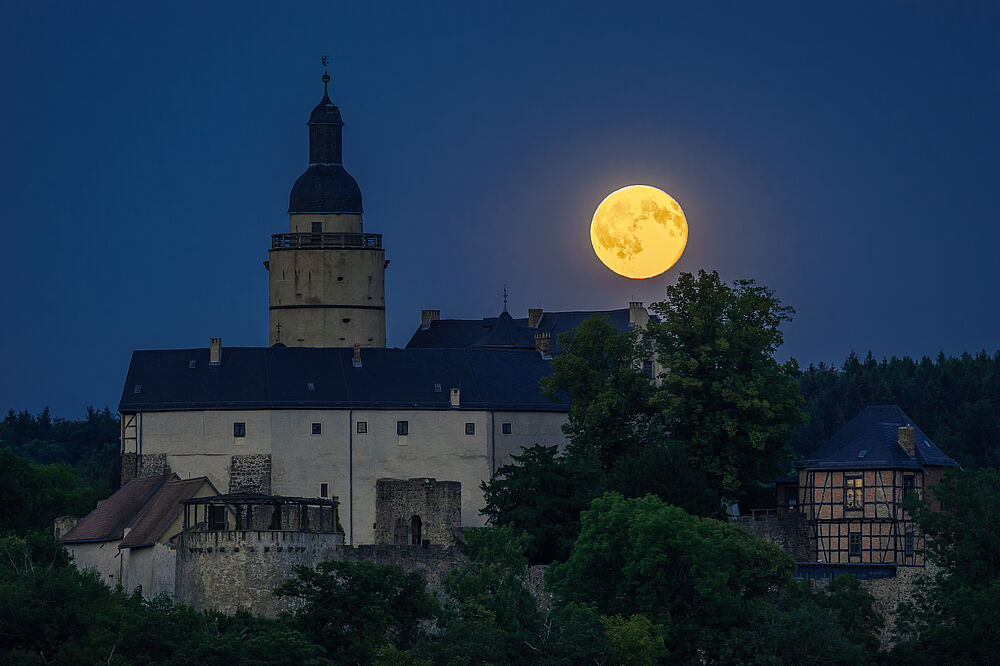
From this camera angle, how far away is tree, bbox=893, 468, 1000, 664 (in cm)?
6538

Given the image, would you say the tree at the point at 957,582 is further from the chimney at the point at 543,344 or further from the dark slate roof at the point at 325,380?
the chimney at the point at 543,344

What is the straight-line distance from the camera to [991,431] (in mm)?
118312

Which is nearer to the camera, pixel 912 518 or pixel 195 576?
pixel 195 576

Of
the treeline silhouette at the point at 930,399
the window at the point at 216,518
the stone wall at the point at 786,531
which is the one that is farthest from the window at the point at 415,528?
the treeline silhouette at the point at 930,399

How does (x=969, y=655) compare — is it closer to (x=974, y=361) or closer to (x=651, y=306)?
(x=651, y=306)

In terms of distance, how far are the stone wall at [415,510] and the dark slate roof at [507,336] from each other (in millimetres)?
14146

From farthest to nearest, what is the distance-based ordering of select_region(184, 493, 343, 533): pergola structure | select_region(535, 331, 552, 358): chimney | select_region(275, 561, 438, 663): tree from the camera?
select_region(535, 331, 552, 358): chimney < select_region(184, 493, 343, 533): pergola structure < select_region(275, 561, 438, 663): tree

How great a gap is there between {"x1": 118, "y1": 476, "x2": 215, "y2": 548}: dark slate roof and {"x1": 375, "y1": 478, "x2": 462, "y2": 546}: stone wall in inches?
422

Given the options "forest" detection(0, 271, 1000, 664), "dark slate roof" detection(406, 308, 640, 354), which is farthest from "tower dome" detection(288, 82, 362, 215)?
"forest" detection(0, 271, 1000, 664)

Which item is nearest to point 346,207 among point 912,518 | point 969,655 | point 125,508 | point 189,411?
point 189,411

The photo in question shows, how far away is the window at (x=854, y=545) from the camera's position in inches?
2913

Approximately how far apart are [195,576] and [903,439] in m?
25.3

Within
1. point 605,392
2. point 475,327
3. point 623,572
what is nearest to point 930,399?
point 475,327

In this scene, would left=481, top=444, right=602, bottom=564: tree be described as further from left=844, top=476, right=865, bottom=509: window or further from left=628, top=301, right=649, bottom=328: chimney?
left=628, top=301, right=649, bottom=328: chimney
